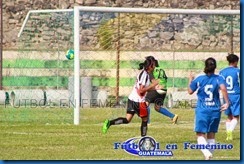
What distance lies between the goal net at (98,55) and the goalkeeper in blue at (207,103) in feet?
25.3

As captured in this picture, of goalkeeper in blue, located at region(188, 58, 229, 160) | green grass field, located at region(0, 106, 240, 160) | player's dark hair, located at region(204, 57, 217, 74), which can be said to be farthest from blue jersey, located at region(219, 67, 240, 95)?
player's dark hair, located at region(204, 57, 217, 74)

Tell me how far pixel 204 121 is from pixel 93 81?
17.1 meters

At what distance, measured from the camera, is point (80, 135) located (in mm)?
21344

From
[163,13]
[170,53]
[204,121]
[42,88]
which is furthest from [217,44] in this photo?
[204,121]

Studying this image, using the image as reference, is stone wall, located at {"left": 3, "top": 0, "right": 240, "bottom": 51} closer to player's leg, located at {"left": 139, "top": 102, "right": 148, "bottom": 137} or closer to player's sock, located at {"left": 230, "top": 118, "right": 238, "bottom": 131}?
player's sock, located at {"left": 230, "top": 118, "right": 238, "bottom": 131}

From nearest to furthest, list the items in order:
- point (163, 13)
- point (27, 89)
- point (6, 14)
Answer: point (163, 13) < point (27, 89) < point (6, 14)

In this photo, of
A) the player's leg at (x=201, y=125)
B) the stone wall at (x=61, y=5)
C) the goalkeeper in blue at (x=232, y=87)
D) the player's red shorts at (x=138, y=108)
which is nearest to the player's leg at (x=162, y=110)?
the goalkeeper in blue at (x=232, y=87)

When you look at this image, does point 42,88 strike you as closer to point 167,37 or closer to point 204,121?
point 167,37

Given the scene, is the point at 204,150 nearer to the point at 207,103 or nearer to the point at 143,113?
the point at 207,103

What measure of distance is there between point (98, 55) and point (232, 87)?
12.9 m

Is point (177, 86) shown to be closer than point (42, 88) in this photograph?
No

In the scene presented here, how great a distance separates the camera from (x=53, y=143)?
779 inches

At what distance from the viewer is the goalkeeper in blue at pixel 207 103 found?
54.1ft

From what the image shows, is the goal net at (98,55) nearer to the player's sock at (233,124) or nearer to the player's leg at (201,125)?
the player's sock at (233,124)
